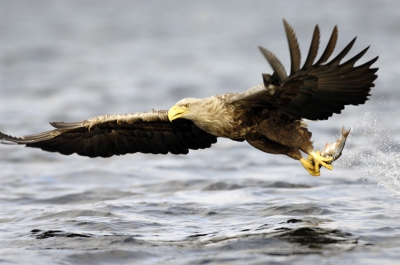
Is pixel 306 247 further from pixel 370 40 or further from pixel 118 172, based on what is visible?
pixel 370 40

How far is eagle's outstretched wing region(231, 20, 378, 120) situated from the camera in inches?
283

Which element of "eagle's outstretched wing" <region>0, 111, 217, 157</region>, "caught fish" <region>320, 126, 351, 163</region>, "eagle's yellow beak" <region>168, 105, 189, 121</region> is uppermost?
"eagle's yellow beak" <region>168, 105, 189, 121</region>

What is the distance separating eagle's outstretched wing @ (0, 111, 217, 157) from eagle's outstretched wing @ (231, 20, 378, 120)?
5.10 feet

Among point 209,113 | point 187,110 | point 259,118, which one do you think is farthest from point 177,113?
point 259,118

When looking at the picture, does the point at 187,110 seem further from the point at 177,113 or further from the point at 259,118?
the point at 259,118

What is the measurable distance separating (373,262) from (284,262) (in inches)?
32.0

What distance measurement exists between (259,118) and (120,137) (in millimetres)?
2022

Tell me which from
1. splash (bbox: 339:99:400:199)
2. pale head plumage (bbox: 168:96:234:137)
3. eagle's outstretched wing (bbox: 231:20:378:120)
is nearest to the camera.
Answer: eagle's outstretched wing (bbox: 231:20:378:120)

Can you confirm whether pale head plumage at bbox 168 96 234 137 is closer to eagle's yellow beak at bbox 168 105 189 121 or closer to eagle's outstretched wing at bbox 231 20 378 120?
eagle's yellow beak at bbox 168 105 189 121

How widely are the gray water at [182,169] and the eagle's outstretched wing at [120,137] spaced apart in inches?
34.2

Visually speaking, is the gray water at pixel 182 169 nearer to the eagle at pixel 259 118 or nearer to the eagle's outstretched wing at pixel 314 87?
the eagle at pixel 259 118

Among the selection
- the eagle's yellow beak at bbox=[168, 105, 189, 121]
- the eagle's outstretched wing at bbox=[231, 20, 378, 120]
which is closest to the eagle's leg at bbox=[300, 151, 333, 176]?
the eagle's outstretched wing at bbox=[231, 20, 378, 120]

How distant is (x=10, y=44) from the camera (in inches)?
1128

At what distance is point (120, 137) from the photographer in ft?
31.1
